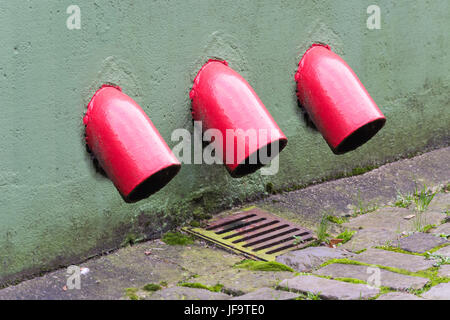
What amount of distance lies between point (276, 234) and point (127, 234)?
33.3 inches

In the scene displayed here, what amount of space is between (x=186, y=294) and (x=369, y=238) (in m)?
1.27

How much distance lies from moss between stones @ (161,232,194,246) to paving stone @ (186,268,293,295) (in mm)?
436

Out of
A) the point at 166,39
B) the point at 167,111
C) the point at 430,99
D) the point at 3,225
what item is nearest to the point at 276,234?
the point at 167,111

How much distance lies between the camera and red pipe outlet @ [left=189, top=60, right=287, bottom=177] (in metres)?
3.96

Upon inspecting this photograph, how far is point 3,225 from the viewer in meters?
3.66

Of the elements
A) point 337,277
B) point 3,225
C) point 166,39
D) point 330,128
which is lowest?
point 337,277

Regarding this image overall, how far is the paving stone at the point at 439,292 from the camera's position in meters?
3.38

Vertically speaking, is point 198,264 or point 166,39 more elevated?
point 166,39

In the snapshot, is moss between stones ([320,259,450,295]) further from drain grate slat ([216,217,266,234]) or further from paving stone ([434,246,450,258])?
drain grate slat ([216,217,266,234])

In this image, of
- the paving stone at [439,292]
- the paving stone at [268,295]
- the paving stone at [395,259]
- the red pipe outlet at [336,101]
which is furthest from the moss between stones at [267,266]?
the red pipe outlet at [336,101]

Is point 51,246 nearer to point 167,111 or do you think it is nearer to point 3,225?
point 3,225

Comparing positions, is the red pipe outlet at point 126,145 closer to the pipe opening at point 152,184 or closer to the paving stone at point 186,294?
the pipe opening at point 152,184

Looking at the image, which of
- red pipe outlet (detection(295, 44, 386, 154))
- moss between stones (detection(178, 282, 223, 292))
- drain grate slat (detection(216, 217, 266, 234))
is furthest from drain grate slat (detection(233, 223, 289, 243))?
moss between stones (detection(178, 282, 223, 292))

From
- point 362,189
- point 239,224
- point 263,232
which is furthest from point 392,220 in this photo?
point 239,224
